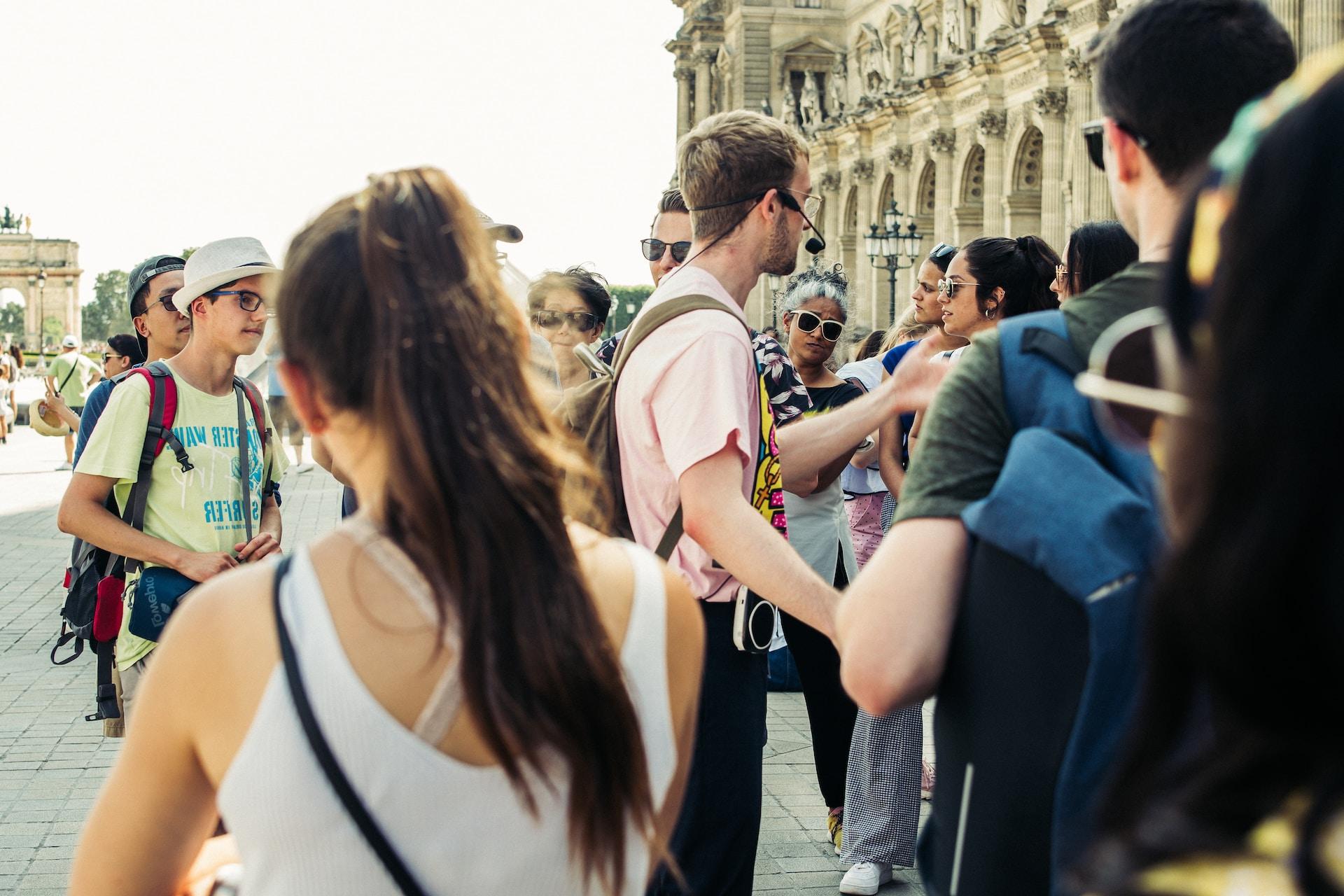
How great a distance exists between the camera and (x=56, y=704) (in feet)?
25.6

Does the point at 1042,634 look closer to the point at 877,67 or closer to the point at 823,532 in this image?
the point at 823,532

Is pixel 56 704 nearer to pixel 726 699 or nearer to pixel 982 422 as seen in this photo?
pixel 726 699

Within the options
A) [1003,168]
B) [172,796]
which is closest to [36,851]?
[172,796]

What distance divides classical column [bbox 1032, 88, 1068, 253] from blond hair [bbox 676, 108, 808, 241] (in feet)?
112

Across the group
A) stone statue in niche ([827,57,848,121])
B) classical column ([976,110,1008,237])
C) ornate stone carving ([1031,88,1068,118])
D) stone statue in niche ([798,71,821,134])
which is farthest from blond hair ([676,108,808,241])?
stone statue in niche ([798,71,821,134])

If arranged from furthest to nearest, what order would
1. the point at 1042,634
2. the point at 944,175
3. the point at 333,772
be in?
the point at 944,175
the point at 1042,634
the point at 333,772

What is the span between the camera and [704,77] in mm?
73125

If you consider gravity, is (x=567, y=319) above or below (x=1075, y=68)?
below

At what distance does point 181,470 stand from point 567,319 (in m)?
3.17

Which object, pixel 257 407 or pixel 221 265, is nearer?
pixel 221 265

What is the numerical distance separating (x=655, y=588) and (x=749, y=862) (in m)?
1.71

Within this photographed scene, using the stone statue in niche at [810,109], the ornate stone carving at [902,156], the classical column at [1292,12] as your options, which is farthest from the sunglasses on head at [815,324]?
the stone statue in niche at [810,109]

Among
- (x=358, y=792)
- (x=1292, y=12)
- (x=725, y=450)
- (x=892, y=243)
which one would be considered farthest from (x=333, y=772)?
(x=892, y=243)

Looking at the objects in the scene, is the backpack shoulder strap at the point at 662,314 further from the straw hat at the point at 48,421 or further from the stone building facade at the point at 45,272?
the stone building facade at the point at 45,272
